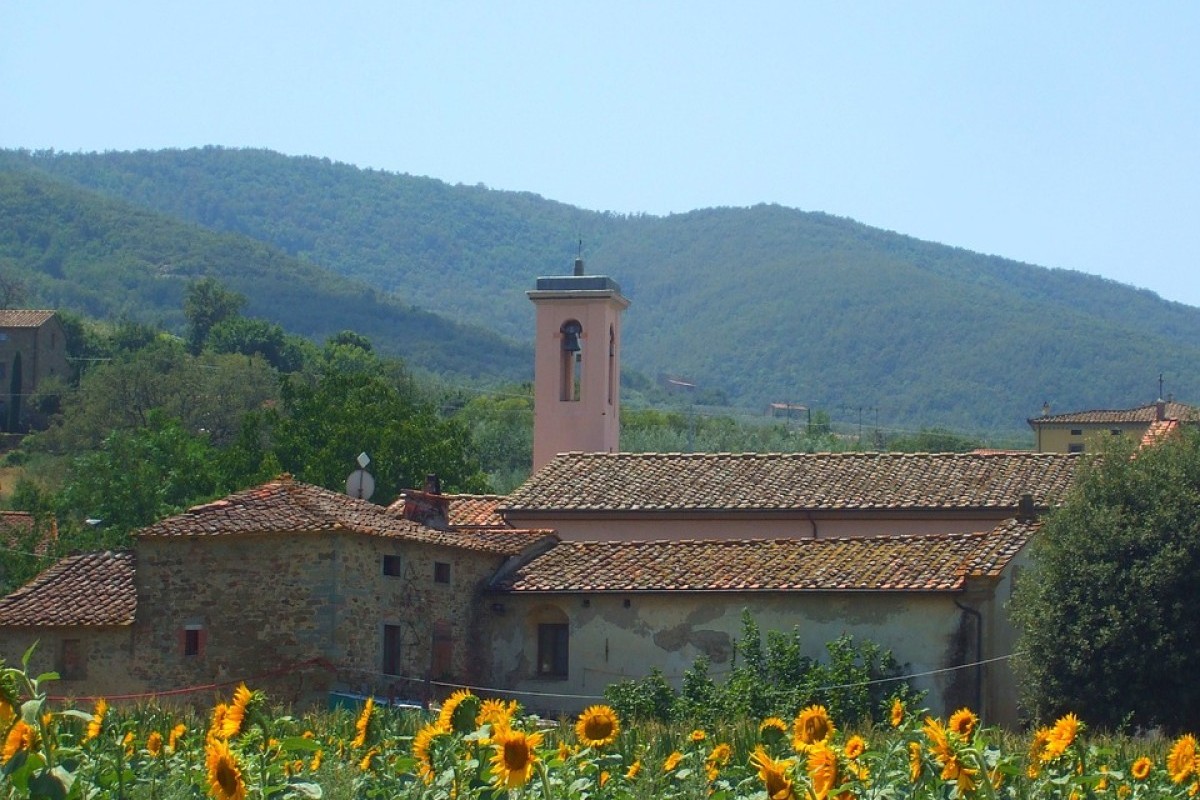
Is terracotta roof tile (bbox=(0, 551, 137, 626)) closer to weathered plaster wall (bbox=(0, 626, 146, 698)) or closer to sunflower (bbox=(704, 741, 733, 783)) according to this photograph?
weathered plaster wall (bbox=(0, 626, 146, 698))

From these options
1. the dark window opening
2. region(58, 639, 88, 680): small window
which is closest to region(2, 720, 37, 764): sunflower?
the dark window opening

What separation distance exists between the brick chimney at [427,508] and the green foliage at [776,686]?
5.13 meters

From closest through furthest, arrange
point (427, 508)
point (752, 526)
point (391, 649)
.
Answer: point (391, 649) → point (427, 508) → point (752, 526)

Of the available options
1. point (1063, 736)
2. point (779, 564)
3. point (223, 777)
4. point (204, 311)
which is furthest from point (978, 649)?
point (204, 311)

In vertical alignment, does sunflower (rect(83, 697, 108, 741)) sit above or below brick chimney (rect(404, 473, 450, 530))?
below

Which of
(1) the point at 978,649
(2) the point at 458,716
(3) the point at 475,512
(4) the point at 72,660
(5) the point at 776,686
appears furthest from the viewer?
(3) the point at 475,512

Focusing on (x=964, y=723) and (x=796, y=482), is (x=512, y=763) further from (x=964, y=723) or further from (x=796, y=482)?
(x=796, y=482)

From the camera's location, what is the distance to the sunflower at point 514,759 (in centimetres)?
852

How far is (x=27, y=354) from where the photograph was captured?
9988 centimetres

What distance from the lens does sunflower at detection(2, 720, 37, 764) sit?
7.58m

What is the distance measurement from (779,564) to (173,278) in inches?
6058

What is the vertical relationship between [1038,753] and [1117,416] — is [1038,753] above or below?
below

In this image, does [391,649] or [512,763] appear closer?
[512,763]

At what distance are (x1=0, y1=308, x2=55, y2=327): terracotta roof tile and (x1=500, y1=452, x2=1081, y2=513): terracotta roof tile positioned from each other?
70046 millimetres
